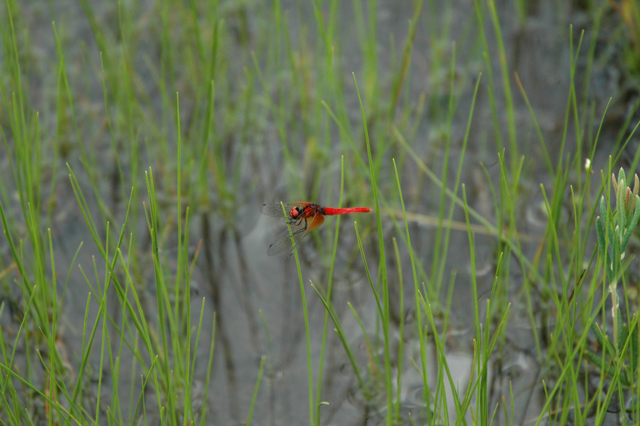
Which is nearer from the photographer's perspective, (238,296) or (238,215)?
(238,296)

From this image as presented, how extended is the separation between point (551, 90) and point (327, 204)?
1334 millimetres

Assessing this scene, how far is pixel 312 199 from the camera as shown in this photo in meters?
2.93

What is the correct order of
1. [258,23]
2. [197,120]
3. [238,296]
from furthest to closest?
[258,23] → [197,120] → [238,296]

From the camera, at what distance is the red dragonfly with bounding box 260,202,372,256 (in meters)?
2.51

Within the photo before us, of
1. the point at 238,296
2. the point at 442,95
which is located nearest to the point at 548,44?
the point at 442,95

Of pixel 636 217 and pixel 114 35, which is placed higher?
pixel 114 35

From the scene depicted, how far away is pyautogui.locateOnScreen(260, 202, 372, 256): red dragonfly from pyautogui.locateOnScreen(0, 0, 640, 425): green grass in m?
0.17

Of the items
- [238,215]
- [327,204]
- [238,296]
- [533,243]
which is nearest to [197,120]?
[238,215]

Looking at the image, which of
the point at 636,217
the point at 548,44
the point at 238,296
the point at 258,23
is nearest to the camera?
the point at 636,217

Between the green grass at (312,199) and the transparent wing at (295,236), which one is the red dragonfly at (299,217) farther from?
the green grass at (312,199)

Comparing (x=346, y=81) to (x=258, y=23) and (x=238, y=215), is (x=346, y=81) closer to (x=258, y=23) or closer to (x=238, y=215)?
(x=258, y=23)

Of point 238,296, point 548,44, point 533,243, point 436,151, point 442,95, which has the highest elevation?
point 548,44

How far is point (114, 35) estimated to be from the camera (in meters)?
3.63

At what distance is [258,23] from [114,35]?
0.84m
